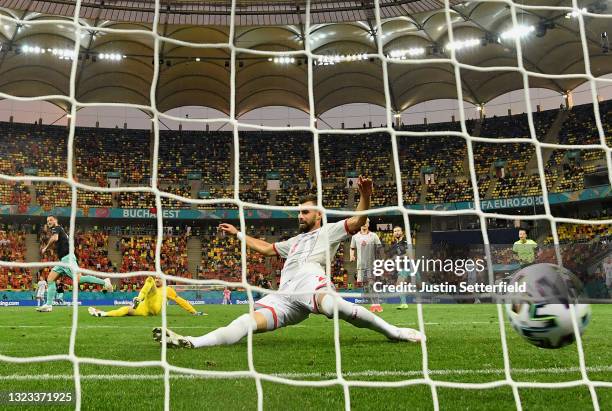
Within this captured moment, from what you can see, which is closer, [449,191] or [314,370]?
[314,370]

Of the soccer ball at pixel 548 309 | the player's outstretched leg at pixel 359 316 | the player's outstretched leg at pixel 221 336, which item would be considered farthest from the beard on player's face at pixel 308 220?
the soccer ball at pixel 548 309

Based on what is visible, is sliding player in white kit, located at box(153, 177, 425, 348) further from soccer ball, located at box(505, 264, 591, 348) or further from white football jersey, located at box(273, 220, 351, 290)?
→ soccer ball, located at box(505, 264, 591, 348)

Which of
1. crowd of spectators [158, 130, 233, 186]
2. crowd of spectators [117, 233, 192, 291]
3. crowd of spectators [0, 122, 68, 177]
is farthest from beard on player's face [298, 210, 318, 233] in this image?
crowd of spectators [158, 130, 233, 186]

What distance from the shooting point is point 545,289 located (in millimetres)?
3783

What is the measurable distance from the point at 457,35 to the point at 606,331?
17.8 meters

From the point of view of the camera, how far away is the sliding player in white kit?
13.6 feet

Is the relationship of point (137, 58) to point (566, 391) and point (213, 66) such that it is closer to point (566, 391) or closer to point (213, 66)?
point (213, 66)

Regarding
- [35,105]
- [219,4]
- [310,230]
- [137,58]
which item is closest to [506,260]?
[219,4]

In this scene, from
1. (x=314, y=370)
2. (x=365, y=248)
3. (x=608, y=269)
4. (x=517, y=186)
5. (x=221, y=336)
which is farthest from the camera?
(x=517, y=186)

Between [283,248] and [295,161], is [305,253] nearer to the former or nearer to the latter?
[283,248]

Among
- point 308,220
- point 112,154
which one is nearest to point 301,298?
point 308,220

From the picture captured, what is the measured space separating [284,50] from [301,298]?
2004 centimetres

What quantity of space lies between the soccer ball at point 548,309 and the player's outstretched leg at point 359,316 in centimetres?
77

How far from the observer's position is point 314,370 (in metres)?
3.73
